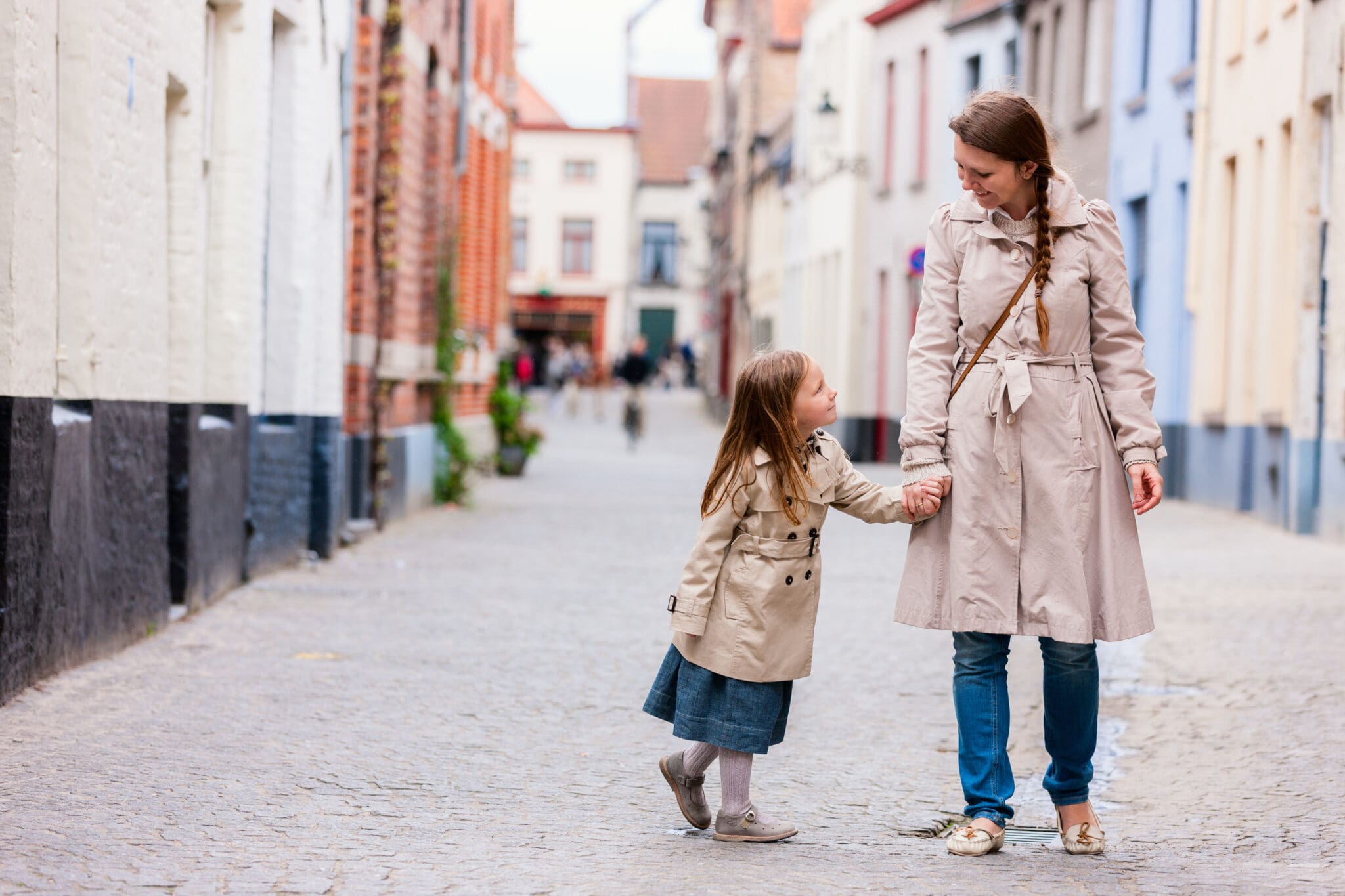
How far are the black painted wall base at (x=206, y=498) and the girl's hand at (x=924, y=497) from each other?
521cm

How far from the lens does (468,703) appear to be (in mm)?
7230

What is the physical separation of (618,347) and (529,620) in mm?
62879

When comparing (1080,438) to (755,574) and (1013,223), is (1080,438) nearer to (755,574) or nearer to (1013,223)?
(1013,223)

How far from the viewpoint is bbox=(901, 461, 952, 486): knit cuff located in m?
4.91

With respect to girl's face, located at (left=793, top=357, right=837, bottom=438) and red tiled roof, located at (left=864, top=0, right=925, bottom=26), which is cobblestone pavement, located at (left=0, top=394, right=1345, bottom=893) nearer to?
girl's face, located at (left=793, top=357, right=837, bottom=438)

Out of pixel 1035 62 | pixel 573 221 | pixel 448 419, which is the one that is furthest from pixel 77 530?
pixel 573 221

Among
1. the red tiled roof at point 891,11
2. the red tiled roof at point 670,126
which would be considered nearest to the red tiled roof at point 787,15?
the red tiled roof at point 891,11

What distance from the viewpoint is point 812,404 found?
16.4ft

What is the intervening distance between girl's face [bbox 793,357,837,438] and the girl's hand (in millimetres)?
283

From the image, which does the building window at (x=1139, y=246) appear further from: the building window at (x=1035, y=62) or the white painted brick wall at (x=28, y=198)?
the white painted brick wall at (x=28, y=198)

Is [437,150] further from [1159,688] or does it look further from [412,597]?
[1159,688]

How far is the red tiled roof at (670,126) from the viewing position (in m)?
74.9

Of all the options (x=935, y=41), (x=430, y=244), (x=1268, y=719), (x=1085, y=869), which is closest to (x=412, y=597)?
(x=1268, y=719)

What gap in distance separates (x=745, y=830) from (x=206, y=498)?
524 centimetres
